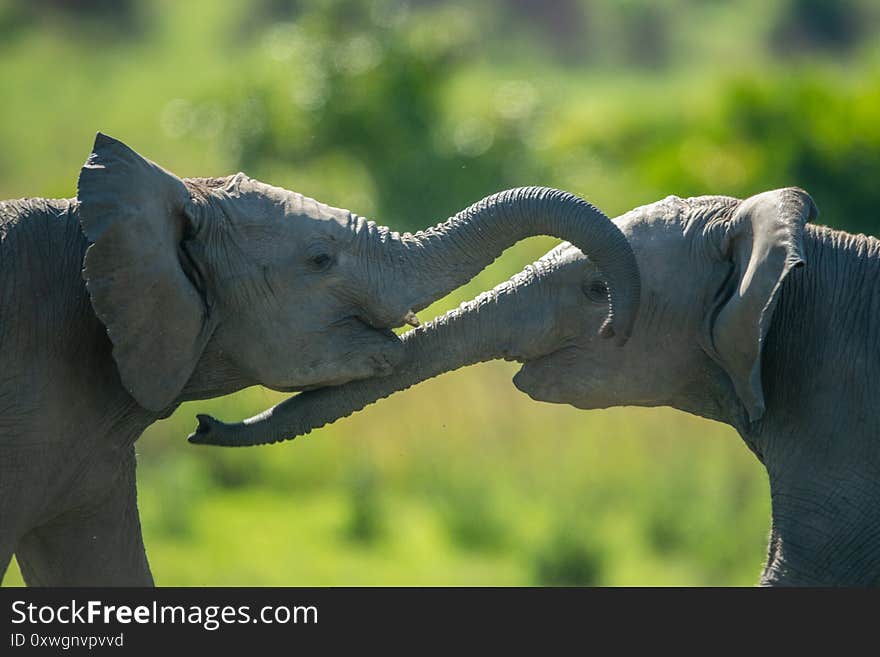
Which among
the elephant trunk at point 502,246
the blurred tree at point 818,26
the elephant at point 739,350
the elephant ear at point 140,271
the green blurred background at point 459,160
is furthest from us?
the blurred tree at point 818,26

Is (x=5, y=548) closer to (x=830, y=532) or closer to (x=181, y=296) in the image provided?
(x=181, y=296)

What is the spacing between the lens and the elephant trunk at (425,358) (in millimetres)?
7258

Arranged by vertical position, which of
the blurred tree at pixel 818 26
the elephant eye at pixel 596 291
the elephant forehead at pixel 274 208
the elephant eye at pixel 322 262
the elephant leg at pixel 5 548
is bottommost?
the elephant leg at pixel 5 548

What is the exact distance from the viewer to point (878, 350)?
6984mm

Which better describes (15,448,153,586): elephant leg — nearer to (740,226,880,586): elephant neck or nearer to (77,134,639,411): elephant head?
(77,134,639,411): elephant head

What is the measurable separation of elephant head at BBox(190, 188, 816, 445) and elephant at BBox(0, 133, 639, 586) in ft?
0.55

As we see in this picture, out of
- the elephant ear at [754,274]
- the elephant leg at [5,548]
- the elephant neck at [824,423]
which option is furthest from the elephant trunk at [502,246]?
the elephant leg at [5,548]

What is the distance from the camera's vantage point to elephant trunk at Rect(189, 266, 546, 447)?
726 cm

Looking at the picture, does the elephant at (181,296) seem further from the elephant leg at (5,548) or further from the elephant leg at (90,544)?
the elephant leg at (90,544)

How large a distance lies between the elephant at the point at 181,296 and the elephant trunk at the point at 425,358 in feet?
0.37

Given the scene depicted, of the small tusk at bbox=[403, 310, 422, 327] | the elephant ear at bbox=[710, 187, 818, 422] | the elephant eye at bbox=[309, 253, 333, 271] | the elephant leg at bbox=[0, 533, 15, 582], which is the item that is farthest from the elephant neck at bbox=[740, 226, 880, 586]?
the elephant leg at bbox=[0, 533, 15, 582]

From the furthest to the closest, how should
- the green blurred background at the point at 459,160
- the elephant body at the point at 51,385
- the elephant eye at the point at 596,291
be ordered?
the green blurred background at the point at 459,160
the elephant eye at the point at 596,291
the elephant body at the point at 51,385

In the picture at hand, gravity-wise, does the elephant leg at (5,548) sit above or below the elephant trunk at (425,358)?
below

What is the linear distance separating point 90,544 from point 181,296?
121 centimetres
